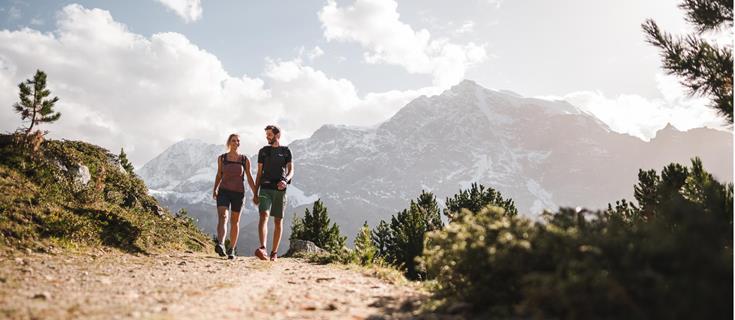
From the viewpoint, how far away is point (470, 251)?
4.02 m

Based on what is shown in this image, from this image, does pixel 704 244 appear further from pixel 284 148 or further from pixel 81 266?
pixel 284 148

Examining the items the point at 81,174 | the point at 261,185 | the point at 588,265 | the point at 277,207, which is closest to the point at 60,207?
the point at 81,174

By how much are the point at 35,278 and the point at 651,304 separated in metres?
5.73

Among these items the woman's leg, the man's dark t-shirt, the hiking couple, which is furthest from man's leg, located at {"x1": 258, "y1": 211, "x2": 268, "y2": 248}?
the woman's leg

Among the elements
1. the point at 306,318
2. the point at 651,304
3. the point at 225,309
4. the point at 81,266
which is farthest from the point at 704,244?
the point at 81,266

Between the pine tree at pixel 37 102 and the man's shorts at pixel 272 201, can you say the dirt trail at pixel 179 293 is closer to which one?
the man's shorts at pixel 272 201

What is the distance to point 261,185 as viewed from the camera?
8992mm

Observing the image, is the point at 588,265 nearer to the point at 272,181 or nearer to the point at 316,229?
the point at 272,181

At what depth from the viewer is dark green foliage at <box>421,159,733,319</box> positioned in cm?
211

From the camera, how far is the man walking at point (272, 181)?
886 cm

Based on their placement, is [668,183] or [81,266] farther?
[668,183]

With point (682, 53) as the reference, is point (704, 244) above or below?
below

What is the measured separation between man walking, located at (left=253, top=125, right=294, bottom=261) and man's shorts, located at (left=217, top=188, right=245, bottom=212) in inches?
14.7

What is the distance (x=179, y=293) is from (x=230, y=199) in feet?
16.1
